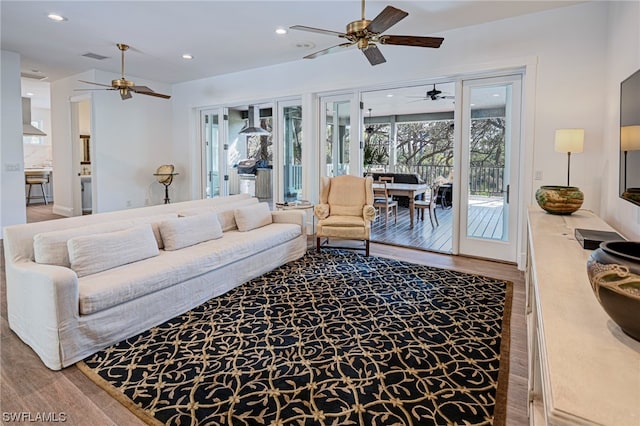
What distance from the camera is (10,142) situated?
18.8 ft

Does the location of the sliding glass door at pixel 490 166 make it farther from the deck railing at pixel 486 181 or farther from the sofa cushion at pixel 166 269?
Result: the sofa cushion at pixel 166 269

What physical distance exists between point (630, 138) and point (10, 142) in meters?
7.66

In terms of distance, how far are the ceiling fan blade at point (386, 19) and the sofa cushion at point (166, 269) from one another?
90.7 inches

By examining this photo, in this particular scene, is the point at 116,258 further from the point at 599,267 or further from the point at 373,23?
the point at 599,267

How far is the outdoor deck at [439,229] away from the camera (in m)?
4.71

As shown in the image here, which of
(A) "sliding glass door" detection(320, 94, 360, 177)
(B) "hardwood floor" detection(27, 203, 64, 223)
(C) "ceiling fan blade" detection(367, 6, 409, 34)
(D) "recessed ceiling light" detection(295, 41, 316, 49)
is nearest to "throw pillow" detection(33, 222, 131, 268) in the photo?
(C) "ceiling fan blade" detection(367, 6, 409, 34)

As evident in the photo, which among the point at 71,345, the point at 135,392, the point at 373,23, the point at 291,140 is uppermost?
the point at 373,23

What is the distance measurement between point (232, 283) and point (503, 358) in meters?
2.37

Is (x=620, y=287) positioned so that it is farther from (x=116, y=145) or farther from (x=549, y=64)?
A: (x=116, y=145)

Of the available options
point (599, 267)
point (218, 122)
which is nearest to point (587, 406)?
point (599, 267)

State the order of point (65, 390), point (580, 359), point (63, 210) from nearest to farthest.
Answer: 1. point (580, 359)
2. point (65, 390)
3. point (63, 210)

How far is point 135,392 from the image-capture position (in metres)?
2.00

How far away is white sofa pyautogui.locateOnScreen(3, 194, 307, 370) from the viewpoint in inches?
88.4

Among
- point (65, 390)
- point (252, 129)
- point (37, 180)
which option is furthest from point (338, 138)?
point (37, 180)
